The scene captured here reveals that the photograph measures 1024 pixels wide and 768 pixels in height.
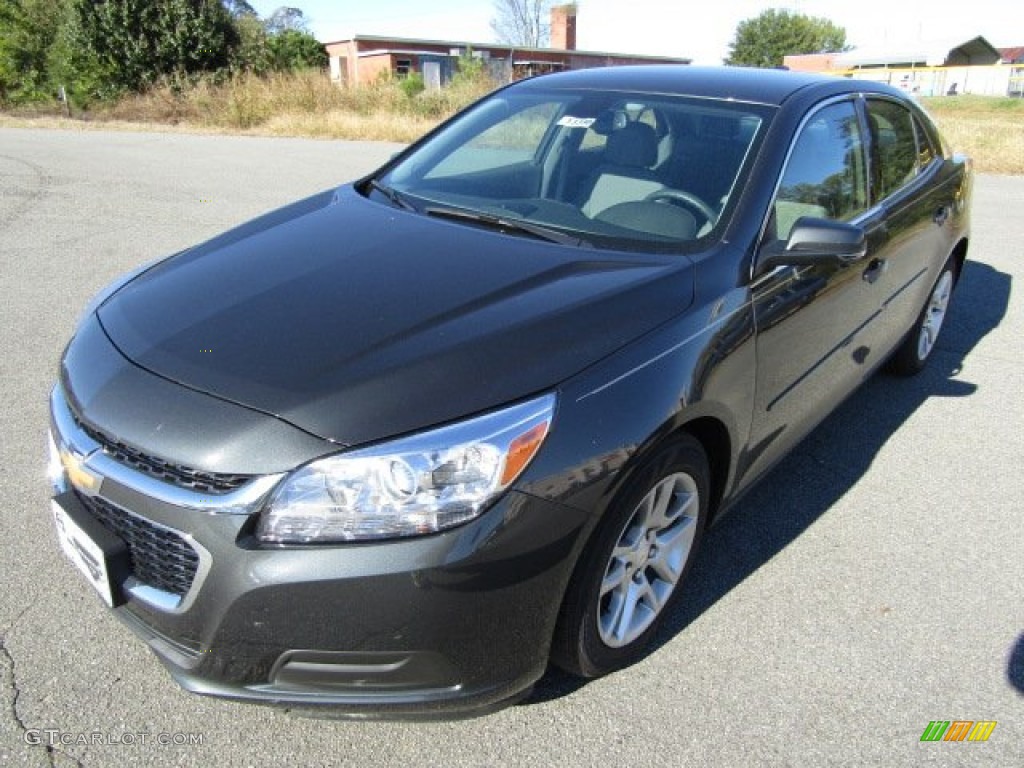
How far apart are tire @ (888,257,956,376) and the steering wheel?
2159 millimetres

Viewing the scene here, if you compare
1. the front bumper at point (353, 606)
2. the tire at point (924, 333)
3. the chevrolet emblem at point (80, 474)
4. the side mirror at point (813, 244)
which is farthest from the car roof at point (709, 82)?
the chevrolet emblem at point (80, 474)

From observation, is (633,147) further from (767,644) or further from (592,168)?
(767,644)

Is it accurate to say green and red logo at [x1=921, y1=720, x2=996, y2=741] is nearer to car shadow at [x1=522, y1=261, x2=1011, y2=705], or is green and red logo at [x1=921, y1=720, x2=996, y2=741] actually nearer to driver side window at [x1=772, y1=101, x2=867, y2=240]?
car shadow at [x1=522, y1=261, x2=1011, y2=705]

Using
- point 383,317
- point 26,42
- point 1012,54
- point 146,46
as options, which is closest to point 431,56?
point 26,42

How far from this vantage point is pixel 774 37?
6938 centimetres

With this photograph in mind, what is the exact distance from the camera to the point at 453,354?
198 cm

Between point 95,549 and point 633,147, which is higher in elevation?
point 633,147

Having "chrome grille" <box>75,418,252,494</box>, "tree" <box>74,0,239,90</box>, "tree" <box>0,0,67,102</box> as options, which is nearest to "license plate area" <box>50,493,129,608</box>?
"chrome grille" <box>75,418,252,494</box>

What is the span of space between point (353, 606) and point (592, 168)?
2.06 m

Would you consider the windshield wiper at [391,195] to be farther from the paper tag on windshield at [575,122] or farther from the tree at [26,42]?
the tree at [26,42]

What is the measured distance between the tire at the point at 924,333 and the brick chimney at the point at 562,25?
60623 mm

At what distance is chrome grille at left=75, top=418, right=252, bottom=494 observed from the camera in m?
1.77

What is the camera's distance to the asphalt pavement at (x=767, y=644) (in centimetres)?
212

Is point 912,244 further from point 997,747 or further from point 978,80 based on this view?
point 978,80
